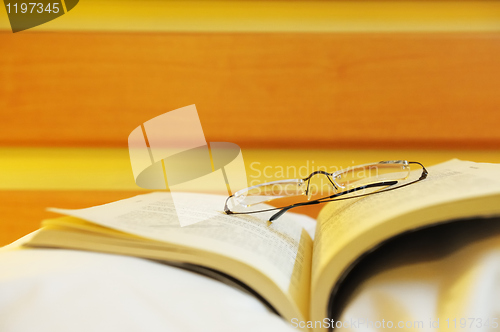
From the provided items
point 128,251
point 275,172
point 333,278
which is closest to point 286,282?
point 333,278

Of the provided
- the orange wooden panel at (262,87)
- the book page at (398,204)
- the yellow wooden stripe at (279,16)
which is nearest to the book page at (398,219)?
the book page at (398,204)

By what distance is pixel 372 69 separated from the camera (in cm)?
79

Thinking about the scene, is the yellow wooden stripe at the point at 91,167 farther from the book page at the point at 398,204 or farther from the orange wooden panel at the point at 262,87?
the book page at the point at 398,204

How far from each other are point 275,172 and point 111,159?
437 millimetres

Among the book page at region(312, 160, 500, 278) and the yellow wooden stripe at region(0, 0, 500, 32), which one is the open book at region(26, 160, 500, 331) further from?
the yellow wooden stripe at region(0, 0, 500, 32)

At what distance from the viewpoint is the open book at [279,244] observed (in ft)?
0.86

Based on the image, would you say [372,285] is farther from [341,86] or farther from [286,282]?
[341,86]

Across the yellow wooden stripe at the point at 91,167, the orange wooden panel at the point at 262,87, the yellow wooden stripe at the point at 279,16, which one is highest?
the yellow wooden stripe at the point at 279,16

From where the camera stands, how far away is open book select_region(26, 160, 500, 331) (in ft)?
0.86

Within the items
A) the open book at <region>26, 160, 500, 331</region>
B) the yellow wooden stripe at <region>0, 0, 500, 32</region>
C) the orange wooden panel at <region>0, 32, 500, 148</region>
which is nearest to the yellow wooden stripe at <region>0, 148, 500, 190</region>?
the orange wooden panel at <region>0, 32, 500, 148</region>

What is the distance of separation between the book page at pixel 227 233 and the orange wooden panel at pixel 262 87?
433 mm

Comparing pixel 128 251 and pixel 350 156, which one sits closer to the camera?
pixel 128 251

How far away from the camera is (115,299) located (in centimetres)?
23

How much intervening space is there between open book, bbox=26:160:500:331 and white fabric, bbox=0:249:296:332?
0.05 ft
